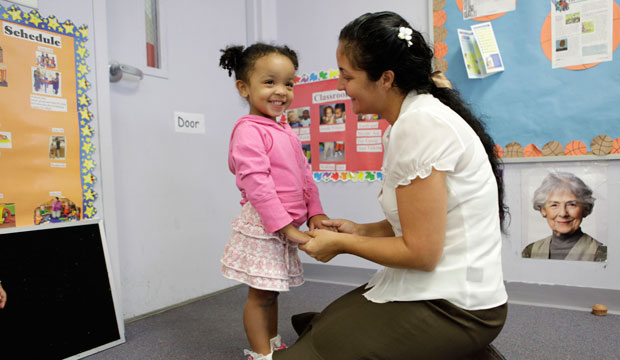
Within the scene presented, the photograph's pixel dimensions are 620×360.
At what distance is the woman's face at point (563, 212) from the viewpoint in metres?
1.86

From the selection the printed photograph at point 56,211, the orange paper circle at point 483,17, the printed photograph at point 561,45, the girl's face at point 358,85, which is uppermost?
the orange paper circle at point 483,17

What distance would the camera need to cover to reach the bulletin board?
1785 mm

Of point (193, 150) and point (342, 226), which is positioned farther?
point (193, 150)

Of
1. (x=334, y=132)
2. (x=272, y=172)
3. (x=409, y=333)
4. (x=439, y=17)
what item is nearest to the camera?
(x=409, y=333)

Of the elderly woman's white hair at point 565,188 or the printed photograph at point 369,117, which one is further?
the printed photograph at point 369,117

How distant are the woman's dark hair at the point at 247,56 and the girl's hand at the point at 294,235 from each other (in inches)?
20.9

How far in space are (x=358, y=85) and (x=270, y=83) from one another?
44 cm

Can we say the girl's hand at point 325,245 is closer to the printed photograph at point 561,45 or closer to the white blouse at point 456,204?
the white blouse at point 456,204

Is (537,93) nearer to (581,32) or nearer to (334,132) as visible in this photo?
(581,32)

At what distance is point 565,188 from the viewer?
73.8 inches

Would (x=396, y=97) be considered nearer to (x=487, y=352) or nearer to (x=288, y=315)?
(x=487, y=352)

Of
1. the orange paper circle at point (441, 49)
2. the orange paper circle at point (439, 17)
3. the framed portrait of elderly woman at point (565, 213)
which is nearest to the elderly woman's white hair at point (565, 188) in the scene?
the framed portrait of elderly woman at point (565, 213)

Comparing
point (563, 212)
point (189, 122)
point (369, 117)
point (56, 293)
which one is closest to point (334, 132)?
point (369, 117)

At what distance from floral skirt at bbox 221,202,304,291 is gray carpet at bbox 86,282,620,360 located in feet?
1.27
